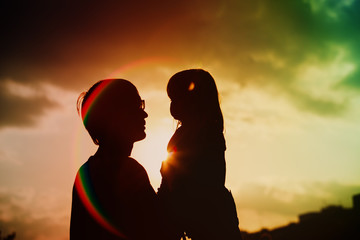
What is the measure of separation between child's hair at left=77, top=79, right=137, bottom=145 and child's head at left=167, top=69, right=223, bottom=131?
38.1 inches

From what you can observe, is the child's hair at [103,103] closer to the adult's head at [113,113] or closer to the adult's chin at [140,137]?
the adult's head at [113,113]

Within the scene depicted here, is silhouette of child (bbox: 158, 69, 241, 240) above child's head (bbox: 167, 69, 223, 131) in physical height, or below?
below

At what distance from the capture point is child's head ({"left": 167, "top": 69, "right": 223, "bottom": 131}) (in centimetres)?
379

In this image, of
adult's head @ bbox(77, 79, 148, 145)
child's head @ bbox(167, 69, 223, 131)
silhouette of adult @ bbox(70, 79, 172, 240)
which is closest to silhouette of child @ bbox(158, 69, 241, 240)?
child's head @ bbox(167, 69, 223, 131)

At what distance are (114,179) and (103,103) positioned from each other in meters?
0.88

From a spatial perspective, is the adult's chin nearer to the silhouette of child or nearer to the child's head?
the silhouette of child

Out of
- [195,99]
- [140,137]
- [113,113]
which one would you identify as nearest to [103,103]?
[113,113]

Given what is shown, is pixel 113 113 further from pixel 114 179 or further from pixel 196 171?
pixel 196 171

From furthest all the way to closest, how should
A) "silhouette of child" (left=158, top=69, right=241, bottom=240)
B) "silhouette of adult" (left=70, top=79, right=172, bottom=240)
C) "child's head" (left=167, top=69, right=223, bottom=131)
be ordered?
"child's head" (left=167, top=69, right=223, bottom=131) → "silhouette of child" (left=158, top=69, right=241, bottom=240) → "silhouette of adult" (left=70, top=79, right=172, bottom=240)

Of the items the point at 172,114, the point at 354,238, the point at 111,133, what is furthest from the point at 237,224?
the point at 354,238

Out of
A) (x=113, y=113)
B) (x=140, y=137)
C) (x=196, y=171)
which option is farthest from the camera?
(x=196, y=171)

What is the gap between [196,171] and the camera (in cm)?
339

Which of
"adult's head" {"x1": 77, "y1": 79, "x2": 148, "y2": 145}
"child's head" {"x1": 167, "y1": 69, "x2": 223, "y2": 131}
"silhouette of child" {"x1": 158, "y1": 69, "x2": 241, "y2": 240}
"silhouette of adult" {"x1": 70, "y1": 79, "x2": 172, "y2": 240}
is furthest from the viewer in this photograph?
"child's head" {"x1": 167, "y1": 69, "x2": 223, "y2": 131}

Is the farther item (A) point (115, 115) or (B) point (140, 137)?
(B) point (140, 137)
